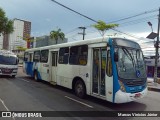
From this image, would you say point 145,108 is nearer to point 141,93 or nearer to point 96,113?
point 141,93

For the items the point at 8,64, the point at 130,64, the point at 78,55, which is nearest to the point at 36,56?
the point at 8,64

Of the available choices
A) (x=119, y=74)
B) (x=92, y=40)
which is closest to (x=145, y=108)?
(x=119, y=74)

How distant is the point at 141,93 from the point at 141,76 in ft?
2.36

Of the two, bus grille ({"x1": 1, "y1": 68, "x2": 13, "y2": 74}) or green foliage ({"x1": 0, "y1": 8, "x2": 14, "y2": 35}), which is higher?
green foliage ({"x1": 0, "y1": 8, "x2": 14, "y2": 35})

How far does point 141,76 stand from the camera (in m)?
8.88

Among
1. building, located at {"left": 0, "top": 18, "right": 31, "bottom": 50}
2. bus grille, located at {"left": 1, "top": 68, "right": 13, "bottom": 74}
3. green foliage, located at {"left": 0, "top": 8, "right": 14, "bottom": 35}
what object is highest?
building, located at {"left": 0, "top": 18, "right": 31, "bottom": 50}

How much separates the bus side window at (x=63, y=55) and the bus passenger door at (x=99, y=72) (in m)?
2.63

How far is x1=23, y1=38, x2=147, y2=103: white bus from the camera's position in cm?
811

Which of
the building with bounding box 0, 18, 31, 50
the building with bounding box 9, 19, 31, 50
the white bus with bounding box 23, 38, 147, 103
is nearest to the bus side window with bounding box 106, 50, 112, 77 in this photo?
the white bus with bounding box 23, 38, 147, 103

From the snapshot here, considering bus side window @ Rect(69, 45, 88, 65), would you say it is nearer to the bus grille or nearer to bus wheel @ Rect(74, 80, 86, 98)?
bus wheel @ Rect(74, 80, 86, 98)

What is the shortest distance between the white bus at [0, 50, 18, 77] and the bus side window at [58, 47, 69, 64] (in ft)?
25.2

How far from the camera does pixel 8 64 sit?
18531mm

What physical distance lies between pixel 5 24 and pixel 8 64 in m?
17.0

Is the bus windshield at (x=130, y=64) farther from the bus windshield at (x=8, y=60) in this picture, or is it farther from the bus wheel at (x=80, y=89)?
the bus windshield at (x=8, y=60)
